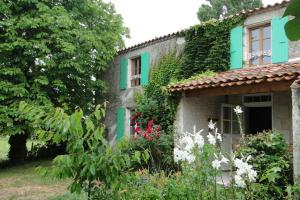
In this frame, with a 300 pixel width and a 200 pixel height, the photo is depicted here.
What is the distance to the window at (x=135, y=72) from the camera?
14804mm

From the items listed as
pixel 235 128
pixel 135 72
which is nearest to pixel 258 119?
pixel 235 128

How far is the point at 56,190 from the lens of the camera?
29.5 ft

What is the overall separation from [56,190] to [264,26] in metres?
7.60

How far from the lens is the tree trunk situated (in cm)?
1495

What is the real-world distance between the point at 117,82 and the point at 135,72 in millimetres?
1030

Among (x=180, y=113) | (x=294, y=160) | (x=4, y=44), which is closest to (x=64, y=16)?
(x=4, y=44)

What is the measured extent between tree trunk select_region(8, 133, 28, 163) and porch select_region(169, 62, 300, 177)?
743cm

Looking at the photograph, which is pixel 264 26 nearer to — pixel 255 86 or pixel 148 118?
pixel 255 86

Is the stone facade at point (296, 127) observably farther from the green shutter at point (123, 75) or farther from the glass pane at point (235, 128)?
the green shutter at point (123, 75)

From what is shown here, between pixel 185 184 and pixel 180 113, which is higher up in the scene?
pixel 180 113

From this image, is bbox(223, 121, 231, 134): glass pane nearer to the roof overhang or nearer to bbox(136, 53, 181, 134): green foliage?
bbox(136, 53, 181, 134): green foliage

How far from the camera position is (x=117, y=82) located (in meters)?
15.6

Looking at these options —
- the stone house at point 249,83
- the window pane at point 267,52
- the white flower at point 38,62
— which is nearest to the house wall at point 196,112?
the stone house at point 249,83

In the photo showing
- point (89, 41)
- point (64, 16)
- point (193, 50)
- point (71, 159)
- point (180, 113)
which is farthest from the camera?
point (89, 41)
